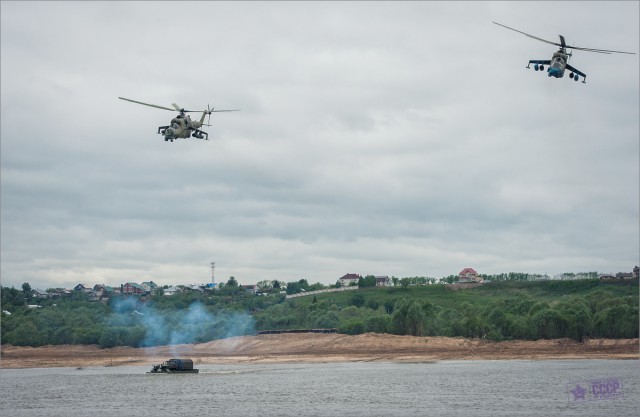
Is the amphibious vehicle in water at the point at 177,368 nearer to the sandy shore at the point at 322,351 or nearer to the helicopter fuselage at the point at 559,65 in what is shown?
the sandy shore at the point at 322,351

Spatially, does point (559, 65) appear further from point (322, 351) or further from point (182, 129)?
point (322, 351)

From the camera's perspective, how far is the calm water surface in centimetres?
7738

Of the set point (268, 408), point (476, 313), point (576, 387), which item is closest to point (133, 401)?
point (268, 408)

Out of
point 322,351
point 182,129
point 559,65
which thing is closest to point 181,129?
point 182,129

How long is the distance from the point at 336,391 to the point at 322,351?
218 ft

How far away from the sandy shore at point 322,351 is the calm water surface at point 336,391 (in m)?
11.4

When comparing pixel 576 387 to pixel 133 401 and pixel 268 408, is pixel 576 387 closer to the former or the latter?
pixel 268 408

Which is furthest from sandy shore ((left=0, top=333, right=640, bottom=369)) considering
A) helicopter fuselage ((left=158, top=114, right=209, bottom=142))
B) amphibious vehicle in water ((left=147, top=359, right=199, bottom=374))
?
helicopter fuselage ((left=158, top=114, right=209, bottom=142))

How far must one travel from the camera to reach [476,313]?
170m

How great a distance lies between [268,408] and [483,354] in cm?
6743

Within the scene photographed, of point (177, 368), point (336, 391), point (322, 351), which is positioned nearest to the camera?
point (336, 391)

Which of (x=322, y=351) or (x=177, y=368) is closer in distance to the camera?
(x=177, y=368)

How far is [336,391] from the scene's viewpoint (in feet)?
301

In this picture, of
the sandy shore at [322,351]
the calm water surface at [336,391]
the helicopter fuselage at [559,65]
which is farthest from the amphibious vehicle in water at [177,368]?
the helicopter fuselage at [559,65]
